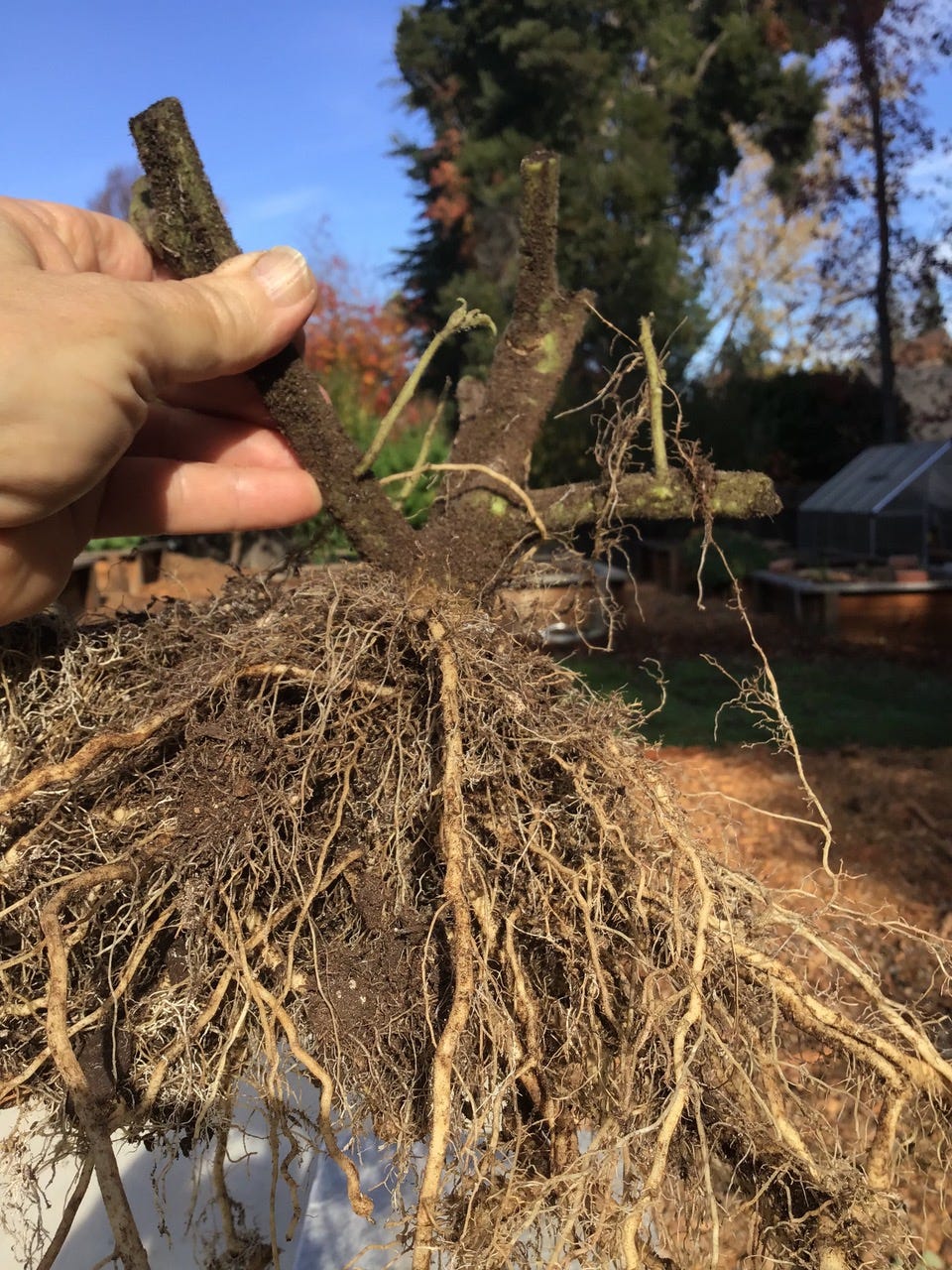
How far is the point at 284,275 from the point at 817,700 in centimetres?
474

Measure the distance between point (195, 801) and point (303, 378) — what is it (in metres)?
0.63

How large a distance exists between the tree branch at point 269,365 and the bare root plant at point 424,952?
12mm

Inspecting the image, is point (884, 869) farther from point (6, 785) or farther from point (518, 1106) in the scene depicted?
point (6, 785)

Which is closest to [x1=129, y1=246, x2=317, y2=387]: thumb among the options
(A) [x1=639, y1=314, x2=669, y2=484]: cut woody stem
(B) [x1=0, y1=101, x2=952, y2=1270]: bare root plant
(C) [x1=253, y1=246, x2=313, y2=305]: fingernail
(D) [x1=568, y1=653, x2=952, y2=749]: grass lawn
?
(C) [x1=253, y1=246, x2=313, y2=305]: fingernail

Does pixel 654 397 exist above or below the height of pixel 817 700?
above

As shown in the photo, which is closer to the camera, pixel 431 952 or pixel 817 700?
pixel 431 952

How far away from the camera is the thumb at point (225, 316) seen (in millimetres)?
1042

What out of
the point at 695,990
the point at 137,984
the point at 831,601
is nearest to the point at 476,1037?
the point at 695,990

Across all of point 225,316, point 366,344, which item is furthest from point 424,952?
point 366,344

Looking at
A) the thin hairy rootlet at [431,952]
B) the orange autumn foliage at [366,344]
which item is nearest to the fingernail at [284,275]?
the thin hairy rootlet at [431,952]

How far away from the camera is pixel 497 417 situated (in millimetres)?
1347

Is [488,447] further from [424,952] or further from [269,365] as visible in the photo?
[424,952]

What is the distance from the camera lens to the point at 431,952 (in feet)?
3.02

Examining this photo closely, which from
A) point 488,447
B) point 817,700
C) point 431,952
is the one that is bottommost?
point 817,700
